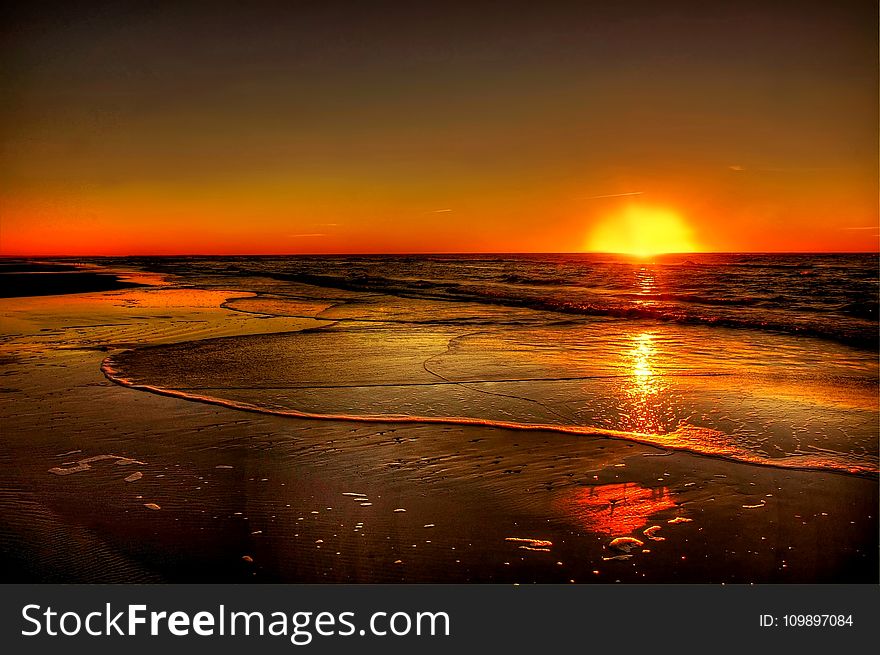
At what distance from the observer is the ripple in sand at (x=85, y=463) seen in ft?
14.1

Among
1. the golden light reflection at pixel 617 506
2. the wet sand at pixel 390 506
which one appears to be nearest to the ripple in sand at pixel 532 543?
the wet sand at pixel 390 506

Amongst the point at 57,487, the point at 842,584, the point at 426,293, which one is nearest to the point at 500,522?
the point at 842,584

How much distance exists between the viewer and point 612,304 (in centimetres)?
1833

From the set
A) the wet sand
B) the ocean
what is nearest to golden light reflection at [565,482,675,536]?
→ the wet sand

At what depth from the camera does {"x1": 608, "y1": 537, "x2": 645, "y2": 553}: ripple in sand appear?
333 centimetres

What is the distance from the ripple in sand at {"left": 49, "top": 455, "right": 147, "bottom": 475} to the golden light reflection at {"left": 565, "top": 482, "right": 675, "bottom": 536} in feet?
9.64

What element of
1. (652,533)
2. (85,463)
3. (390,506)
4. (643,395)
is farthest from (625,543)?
(85,463)

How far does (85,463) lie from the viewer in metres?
4.46

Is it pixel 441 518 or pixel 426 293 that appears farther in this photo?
pixel 426 293

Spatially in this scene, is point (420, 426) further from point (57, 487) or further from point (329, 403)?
point (57, 487)

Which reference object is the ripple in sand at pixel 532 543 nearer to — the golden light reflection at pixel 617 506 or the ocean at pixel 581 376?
the golden light reflection at pixel 617 506

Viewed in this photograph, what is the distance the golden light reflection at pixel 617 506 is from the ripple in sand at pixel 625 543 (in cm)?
6

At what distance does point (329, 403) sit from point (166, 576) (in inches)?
127

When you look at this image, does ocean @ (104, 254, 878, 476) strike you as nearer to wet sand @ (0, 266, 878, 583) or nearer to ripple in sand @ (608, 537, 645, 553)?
wet sand @ (0, 266, 878, 583)
